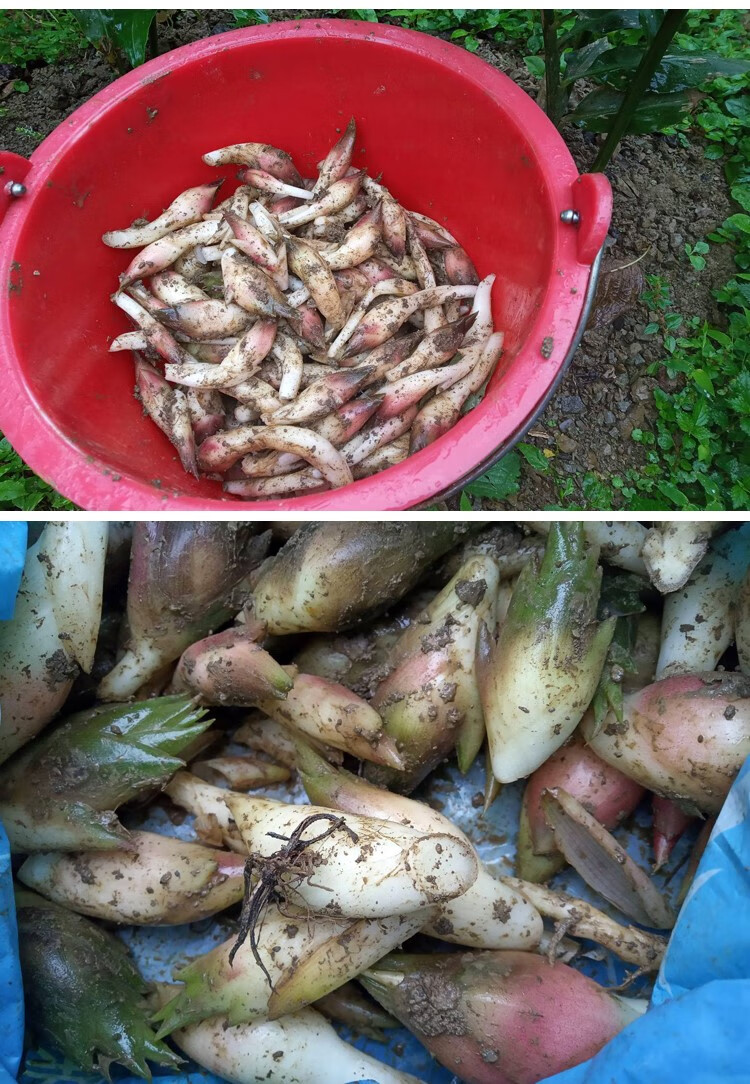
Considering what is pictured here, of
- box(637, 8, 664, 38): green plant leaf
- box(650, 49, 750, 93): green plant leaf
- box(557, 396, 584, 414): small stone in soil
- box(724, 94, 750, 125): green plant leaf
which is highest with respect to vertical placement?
box(637, 8, 664, 38): green plant leaf

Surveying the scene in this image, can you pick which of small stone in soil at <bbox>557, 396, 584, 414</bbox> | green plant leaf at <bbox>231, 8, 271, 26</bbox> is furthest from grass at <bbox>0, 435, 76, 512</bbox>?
green plant leaf at <bbox>231, 8, 271, 26</bbox>

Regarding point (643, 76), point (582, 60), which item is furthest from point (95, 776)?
point (582, 60)

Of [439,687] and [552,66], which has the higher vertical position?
[552,66]

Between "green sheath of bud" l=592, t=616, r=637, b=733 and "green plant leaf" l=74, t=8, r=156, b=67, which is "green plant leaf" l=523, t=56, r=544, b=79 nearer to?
"green plant leaf" l=74, t=8, r=156, b=67

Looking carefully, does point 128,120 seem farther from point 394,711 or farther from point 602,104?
point 394,711

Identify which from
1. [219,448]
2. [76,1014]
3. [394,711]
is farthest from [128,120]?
[76,1014]

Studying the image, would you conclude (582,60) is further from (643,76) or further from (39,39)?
(39,39)
